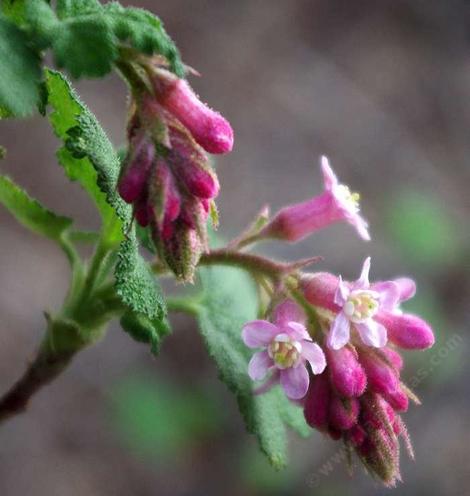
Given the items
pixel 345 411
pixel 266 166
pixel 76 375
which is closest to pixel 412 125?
pixel 266 166

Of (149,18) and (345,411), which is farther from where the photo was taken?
(345,411)

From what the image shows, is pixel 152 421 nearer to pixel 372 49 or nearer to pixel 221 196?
pixel 221 196

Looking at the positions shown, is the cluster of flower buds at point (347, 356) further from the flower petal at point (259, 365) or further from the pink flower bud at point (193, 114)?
the pink flower bud at point (193, 114)

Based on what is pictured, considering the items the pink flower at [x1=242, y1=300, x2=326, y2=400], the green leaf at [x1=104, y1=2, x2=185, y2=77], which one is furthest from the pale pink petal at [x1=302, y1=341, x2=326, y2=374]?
the green leaf at [x1=104, y1=2, x2=185, y2=77]

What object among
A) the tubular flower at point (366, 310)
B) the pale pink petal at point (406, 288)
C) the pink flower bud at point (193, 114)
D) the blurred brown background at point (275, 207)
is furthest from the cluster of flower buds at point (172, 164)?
the blurred brown background at point (275, 207)

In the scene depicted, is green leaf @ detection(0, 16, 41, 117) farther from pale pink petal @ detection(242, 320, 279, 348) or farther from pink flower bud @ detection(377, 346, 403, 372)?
pink flower bud @ detection(377, 346, 403, 372)

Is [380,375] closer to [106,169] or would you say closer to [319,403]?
[319,403]
